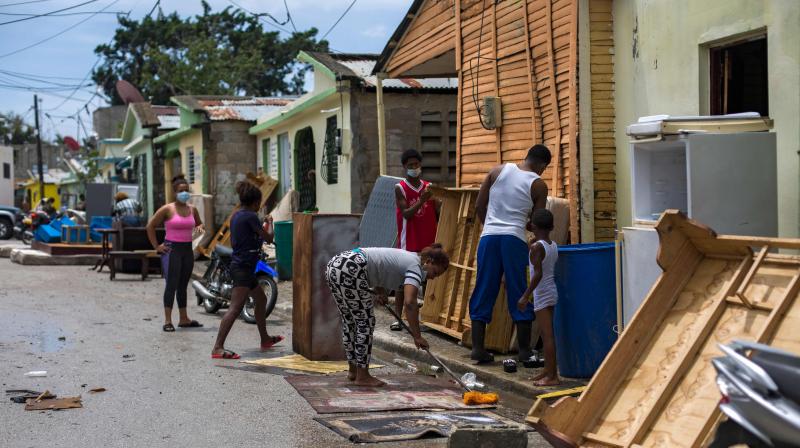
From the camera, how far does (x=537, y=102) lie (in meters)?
10.6

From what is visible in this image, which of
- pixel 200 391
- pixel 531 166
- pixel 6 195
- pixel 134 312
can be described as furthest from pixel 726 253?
pixel 6 195

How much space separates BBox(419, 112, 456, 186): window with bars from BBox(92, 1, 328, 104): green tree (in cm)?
3422

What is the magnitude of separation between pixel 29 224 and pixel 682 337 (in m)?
31.3

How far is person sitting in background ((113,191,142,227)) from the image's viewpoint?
20.8 meters

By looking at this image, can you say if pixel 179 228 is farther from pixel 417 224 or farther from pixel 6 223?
pixel 6 223

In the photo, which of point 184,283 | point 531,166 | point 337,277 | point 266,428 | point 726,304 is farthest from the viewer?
point 184,283

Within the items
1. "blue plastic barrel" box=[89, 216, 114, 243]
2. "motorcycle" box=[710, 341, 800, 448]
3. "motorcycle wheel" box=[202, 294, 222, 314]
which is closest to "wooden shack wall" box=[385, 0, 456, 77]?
"motorcycle wheel" box=[202, 294, 222, 314]

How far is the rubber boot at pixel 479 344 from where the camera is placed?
877cm

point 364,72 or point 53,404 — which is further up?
point 364,72

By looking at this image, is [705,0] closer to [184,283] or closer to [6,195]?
[184,283]

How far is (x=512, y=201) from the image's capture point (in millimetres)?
8594

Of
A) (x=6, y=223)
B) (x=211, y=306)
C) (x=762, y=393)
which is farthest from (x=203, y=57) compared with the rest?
(x=762, y=393)

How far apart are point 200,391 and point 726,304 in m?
4.47

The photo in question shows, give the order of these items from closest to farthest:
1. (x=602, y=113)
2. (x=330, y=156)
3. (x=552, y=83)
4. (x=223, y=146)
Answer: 1. (x=602, y=113)
2. (x=552, y=83)
3. (x=330, y=156)
4. (x=223, y=146)
